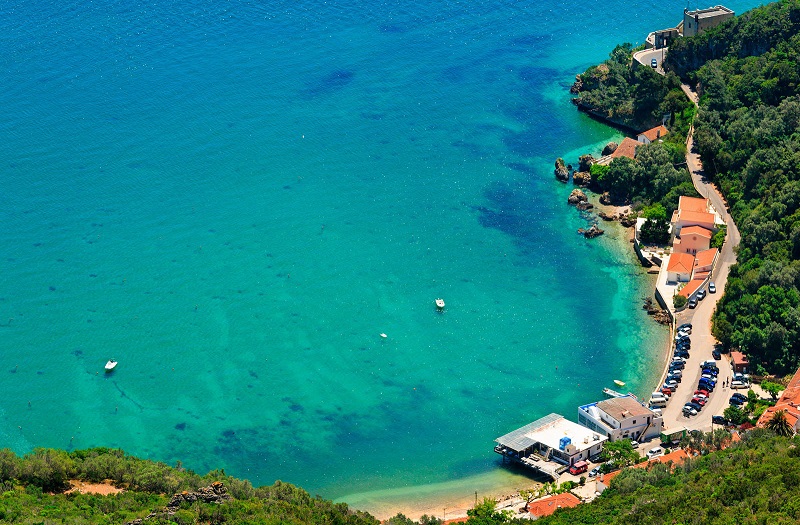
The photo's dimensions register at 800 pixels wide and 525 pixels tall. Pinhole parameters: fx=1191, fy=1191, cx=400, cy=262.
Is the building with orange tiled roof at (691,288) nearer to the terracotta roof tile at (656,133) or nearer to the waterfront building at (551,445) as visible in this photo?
the waterfront building at (551,445)

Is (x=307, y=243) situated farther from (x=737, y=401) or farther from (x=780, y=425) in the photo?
(x=780, y=425)

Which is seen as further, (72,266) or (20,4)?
(20,4)

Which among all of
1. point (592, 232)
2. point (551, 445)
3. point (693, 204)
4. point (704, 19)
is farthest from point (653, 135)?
point (551, 445)

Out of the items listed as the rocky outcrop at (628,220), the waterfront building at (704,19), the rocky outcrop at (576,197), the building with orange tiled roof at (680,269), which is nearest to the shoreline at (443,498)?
the building with orange tiled roof at (680,269)

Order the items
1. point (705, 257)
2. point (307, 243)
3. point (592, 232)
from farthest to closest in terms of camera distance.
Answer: point (307, 243) → point (592, 232) → point (705, 257)

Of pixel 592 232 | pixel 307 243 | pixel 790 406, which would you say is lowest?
pixel 592 232

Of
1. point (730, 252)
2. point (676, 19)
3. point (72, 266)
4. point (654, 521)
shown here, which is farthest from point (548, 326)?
point (676, 19)

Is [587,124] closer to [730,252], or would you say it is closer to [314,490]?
[730,252]
